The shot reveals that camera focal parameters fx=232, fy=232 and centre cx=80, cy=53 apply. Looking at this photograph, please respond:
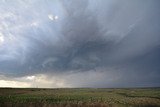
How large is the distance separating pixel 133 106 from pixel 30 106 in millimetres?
35363

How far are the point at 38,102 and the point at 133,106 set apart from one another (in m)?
33.0

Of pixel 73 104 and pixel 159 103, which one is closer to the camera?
pixel 73 104

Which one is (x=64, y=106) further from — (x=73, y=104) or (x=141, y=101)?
(x=141, y=101)

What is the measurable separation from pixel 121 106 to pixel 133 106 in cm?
592

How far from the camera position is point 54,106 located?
76.0 m

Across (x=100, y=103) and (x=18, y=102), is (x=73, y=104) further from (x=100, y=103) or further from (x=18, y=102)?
(x=18, y=102)

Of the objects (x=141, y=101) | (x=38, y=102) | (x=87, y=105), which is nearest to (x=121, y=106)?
(x=87, y=105)

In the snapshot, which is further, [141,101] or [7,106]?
[141,101]

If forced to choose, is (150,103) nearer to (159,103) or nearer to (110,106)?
(159,103)

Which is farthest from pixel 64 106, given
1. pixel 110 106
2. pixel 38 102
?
pixel 110 106

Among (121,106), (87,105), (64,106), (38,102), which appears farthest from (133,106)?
(38,102)

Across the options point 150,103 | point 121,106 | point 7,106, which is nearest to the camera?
point 7,106

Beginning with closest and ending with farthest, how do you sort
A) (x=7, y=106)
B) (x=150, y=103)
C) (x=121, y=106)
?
(x=7, y=106) → (x=121, y=106) → (x=150, y=103)

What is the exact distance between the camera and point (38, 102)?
79.2m
